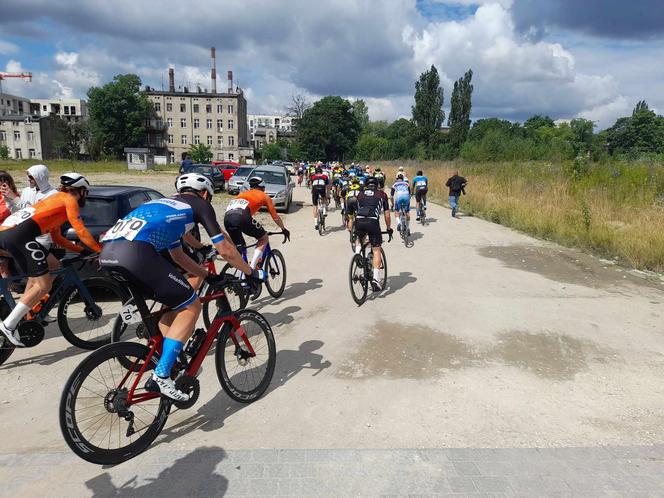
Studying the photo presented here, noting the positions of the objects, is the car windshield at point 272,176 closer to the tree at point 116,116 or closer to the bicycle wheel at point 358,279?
the bicycle wheel at point 358,279

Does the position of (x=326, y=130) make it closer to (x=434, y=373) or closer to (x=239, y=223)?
(x=239, y=223)

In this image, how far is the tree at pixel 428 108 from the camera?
61.4m

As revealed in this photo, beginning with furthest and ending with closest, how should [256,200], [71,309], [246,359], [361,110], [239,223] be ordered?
[361,110], [256,200], [239,223], [71,309], [246,359]

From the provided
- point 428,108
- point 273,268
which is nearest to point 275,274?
point 273,268

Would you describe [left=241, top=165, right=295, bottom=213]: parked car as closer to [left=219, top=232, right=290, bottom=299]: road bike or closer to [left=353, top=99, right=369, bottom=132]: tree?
[left=219, top=232, right=290, bottom=299]: road bike

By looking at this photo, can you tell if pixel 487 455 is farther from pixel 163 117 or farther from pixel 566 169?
pixel 163 117

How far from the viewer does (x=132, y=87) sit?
80.8 metres

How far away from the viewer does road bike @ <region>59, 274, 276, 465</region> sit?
280cm

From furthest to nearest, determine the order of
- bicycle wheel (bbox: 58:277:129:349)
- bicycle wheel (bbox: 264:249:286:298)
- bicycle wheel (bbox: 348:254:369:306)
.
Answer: bicycle wheel (bbox: 264:249:286:298), bicycle wheel (bbox: 348:254:369:306), bicycle wheel (bbox: 58:277:129:349)

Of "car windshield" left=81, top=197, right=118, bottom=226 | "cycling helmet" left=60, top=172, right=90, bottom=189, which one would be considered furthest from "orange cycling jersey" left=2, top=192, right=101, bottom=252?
"car windshield" left=81, top=197, right=118, bottom=226

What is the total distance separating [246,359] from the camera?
389 cm

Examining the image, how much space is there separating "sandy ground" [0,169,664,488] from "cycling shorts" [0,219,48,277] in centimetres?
97

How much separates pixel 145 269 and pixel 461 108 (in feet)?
212

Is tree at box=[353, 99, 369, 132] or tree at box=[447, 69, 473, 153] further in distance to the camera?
tree at box=[353, 99, 369, 132]
